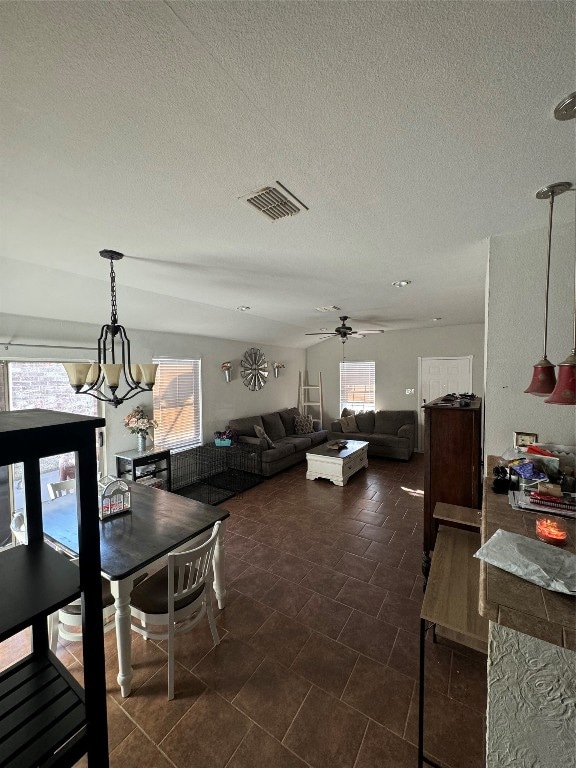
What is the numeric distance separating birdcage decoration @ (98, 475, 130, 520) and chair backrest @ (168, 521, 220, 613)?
0.72 meters

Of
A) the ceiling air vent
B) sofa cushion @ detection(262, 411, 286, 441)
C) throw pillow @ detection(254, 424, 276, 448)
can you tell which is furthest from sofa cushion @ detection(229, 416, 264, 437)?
the ceiling air vent

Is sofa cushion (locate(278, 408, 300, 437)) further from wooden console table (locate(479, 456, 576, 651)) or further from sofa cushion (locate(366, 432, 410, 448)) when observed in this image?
wooden console table (locate(479, 456, 576, 651))

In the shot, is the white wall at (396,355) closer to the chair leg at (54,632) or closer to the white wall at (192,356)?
the white wall at (192,356)

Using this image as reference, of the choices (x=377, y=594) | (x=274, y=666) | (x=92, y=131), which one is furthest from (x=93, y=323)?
(x=377, y=594)

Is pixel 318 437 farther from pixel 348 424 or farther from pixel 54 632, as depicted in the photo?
pixel 54 632

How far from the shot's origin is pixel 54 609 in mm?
735

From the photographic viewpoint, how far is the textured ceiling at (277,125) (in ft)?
2.57

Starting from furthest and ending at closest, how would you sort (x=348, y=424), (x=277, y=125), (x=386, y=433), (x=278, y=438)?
(x=348, y=424) → (x=386, y=433) → (x=278, y=438) → (x=277, y=125)

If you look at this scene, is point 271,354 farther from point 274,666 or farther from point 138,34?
point 138,34

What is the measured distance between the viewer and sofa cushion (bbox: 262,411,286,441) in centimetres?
626

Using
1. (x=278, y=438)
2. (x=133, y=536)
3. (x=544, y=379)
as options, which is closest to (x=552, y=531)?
(x=544, y=379)

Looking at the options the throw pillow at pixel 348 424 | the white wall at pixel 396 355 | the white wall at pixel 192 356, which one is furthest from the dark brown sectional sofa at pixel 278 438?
the white wall at pixel 396 355

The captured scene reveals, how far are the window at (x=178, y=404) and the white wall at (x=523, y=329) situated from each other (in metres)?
4.02

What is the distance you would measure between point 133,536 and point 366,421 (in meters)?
5.67
